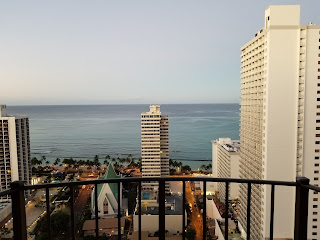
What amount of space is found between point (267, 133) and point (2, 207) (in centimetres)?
1993

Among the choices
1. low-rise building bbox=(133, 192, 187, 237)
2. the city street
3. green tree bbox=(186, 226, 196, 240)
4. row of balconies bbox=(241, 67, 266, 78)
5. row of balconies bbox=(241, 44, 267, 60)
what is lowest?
the city street

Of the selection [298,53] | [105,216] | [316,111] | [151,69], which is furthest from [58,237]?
[151,69]

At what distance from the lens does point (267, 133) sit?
19031mm

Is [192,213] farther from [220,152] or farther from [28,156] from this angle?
[28,156]

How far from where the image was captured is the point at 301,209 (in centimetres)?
197

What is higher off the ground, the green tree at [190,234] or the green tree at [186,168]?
the green tree at [190,234]

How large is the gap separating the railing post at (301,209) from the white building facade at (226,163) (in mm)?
23881

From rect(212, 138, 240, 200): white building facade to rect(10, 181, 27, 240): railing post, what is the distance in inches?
965

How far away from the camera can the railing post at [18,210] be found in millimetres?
1863

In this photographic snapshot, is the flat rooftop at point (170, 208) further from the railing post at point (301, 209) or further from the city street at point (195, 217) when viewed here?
the railing post at point (301, 209)

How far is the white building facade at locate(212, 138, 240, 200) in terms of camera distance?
26.5 m

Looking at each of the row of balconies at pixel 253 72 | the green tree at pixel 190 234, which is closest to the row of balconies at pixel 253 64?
the row of balconies at pixel 253 72

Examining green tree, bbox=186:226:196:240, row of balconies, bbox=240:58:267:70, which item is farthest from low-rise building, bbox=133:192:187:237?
row of balconies, bbox=240:58:267:70

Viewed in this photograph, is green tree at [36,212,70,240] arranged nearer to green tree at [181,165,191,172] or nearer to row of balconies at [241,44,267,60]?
row of balconies at [241,44,267,60]
